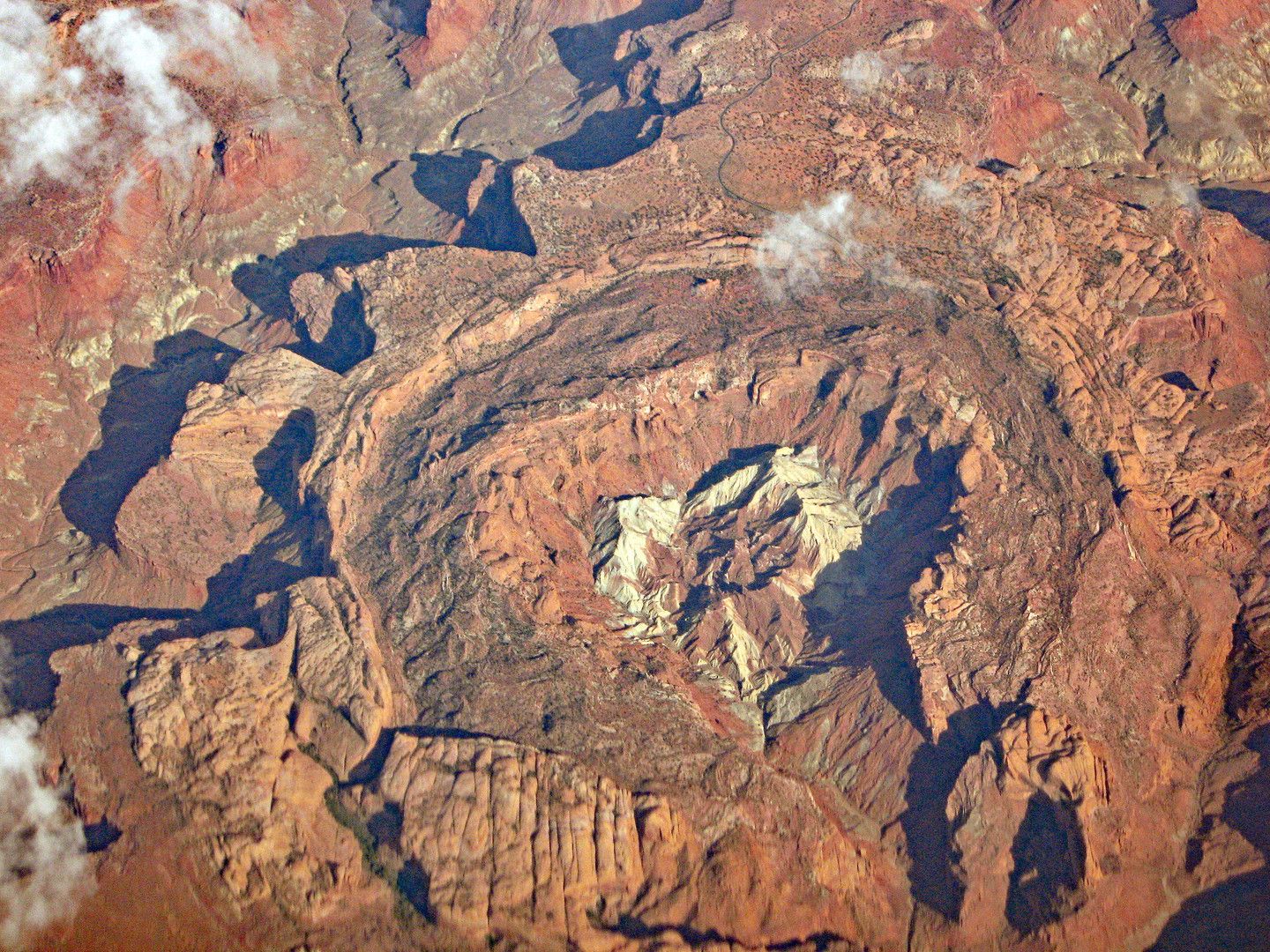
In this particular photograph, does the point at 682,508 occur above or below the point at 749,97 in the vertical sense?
below

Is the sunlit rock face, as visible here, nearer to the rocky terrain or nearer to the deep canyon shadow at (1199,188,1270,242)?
the rocky terrain

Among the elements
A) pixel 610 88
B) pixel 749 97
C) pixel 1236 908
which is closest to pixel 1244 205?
pixel 749 97

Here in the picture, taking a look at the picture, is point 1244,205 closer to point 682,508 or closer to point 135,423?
point 682,508

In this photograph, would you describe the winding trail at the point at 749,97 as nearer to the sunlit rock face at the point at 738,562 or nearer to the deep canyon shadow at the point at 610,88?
the deep canyon shadow at the point at 610,88

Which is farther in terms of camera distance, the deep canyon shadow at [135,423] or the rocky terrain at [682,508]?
the deep canyon shadow at [135,423]

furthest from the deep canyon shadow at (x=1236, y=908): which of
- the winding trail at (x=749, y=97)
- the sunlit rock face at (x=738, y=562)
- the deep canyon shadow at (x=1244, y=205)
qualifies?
the deep canyon shadow at (x=1244, y=205)

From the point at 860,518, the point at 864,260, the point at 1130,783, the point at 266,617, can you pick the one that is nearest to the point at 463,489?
the point at 266,617

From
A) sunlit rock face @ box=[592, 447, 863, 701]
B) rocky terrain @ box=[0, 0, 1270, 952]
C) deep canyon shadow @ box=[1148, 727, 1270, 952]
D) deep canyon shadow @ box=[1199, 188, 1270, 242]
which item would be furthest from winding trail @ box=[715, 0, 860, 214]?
deep canyon shadow @ box=[1148, 727, 1270, 952]
